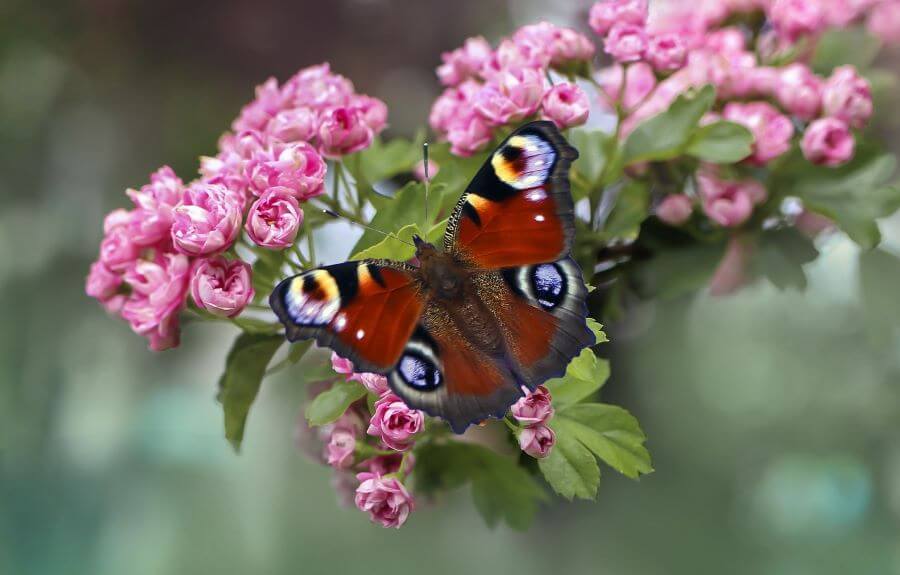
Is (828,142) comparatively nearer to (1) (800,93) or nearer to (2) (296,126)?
(1) (800,93)

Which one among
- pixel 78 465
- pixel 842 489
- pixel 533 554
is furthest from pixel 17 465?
pixel 842 489

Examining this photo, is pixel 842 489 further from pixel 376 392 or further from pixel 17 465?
pixel 17 465

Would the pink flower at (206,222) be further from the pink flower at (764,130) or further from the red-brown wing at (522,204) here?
the pink flower at (764,130)

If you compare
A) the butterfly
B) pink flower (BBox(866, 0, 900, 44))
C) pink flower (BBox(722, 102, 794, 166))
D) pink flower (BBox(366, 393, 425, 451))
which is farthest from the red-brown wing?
pink flower (BBox(866, 0, 900, 44))

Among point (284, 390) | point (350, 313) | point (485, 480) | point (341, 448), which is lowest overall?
point (284, 390)

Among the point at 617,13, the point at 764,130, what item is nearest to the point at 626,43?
the point at 617,13

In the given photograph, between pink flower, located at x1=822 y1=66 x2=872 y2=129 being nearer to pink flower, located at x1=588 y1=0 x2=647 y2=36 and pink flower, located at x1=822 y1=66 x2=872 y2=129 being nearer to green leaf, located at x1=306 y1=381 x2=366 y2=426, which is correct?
pink flower, located at x1=588 y1=0 x2=647 y2=36
